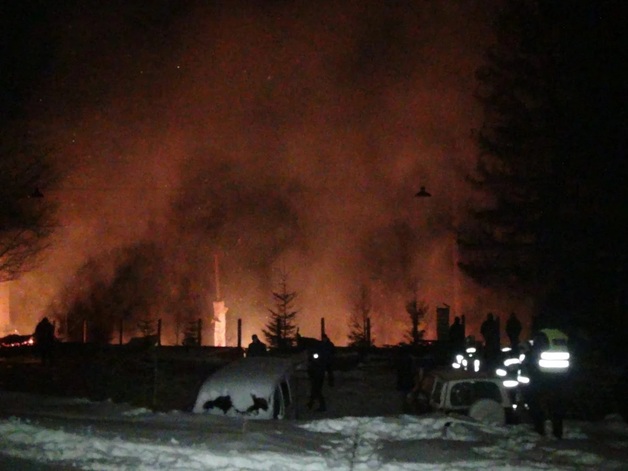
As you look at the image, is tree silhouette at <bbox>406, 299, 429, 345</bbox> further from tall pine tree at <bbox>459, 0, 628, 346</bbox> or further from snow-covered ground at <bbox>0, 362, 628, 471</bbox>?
snow-covered ground at <bbox>0, 362, 628, 471</bbox>

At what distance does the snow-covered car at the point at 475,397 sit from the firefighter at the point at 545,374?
0.90 metres

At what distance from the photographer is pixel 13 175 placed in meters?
20.5

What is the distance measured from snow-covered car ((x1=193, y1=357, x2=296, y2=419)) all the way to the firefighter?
3737mm

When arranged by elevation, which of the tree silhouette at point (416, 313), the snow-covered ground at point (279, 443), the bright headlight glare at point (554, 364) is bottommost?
the snow-covered ground at point (279, 443)

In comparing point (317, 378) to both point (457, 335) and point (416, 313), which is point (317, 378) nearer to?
point (457, 335)

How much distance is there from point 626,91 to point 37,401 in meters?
18.7

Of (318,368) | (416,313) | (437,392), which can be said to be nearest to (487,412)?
(437,392)

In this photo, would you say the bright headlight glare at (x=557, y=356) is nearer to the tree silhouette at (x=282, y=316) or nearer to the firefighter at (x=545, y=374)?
the firefighter at (x=545, y=374)

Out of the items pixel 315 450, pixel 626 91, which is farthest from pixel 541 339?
pixel 626 91

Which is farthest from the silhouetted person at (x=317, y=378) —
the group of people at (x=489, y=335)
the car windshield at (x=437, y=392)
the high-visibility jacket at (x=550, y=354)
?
the high-visibility jacket at (x=550, y=354)

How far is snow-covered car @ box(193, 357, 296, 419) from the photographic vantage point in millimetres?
11695

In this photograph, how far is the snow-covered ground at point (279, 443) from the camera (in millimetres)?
8109

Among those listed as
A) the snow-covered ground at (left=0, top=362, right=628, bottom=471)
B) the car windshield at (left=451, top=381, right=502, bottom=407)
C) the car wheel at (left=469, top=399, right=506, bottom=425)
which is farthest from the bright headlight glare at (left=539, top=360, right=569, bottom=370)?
the car windshield at (left=451, top=381, right=502, bottom=407)

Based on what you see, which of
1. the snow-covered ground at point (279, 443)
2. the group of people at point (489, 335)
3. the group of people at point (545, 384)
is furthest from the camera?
the group of people at point (489, 335)
